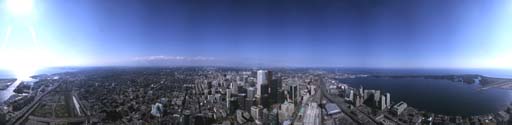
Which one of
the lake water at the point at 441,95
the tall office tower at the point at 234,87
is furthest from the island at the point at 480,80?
the tall office tower at the point at 234,87

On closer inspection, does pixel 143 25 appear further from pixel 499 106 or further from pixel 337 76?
pixel 499 106

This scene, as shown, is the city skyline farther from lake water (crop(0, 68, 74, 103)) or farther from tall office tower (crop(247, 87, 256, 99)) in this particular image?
Result: tall office tower (crop(247, 87, 256, 99))

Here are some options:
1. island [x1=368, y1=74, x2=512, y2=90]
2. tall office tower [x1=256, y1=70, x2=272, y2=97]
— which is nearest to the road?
island [x1=368, y1=74, x2=512, y2=90]

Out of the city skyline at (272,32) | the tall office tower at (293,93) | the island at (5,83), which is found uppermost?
the city skyline at (272,32)

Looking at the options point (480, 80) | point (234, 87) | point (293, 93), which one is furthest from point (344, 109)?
point (480, 80)

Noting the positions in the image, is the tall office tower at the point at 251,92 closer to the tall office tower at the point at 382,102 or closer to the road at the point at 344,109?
the road at the point at 344,109

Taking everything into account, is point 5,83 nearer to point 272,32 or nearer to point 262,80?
point 262,80

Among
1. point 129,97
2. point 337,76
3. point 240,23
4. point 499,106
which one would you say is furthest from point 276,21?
point 499,106
